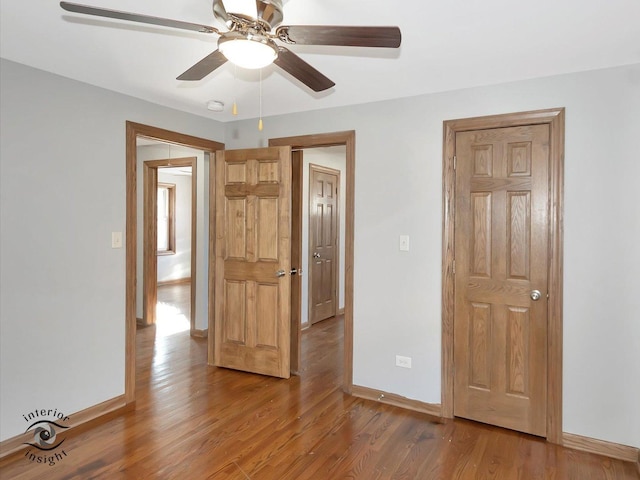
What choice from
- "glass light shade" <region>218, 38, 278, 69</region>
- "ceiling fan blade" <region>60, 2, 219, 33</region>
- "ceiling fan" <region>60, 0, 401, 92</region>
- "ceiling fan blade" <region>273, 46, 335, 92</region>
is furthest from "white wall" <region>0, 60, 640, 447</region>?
"glass light shade" <region>218, 38, 278, 69</region>

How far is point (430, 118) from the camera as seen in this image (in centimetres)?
309

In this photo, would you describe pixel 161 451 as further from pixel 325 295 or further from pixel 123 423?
pixel 325 295

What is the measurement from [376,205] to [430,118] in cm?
77

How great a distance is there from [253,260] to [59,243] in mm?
1536

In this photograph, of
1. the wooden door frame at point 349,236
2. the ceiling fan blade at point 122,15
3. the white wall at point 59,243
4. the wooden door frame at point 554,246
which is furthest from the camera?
the wooden door frame at point 349,236

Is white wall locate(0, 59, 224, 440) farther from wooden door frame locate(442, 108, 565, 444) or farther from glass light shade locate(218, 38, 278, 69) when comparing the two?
wooden door frame locate(442, 108, 565, 444)

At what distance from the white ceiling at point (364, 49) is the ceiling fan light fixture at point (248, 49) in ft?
1.24

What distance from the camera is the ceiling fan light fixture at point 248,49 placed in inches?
63.1

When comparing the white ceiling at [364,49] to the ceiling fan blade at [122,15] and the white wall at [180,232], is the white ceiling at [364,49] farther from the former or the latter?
the white wall at [180,232]

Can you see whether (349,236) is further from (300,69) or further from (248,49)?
(248,49)

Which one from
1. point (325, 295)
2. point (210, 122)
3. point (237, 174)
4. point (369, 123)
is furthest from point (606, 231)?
point (325, 295)

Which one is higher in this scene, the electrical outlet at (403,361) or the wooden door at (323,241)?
the wooden door at (323,241)

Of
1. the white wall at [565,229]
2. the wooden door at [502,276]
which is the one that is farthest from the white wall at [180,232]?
the wooden door at [502,276]

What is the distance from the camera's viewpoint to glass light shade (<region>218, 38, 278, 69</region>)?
1.61 meters
